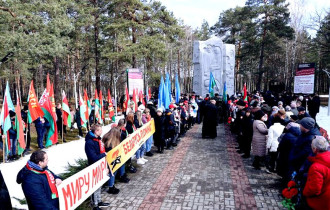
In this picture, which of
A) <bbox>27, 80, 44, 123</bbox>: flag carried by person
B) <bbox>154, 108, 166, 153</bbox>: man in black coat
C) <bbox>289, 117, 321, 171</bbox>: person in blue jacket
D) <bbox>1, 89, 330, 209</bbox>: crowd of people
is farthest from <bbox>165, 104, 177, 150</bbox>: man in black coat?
<bbox>289, 117, 321, 171</bbox>: person in blue jacket

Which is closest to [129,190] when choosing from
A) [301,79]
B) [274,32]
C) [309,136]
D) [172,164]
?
[172,164]

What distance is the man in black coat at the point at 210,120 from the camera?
1106 cm

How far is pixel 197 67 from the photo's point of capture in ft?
82.5

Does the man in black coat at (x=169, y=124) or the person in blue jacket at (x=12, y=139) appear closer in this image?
the person in blue jacket at (x=12, y=139)

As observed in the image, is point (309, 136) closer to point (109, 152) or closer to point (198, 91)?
point (109, 152)

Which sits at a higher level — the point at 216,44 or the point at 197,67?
the point at 216,44

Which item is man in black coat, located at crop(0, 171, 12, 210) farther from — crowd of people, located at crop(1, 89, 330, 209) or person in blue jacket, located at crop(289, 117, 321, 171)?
person in blue jacket, located at crop(289, 117, 321, 171)

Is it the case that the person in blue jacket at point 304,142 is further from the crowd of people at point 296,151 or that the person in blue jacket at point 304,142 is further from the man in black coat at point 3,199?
the man in black coat at point 3,199

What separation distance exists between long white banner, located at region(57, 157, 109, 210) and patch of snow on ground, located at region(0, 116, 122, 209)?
5.06 ft

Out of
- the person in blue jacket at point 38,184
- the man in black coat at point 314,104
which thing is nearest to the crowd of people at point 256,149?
the person in blue jacket at point 38,184

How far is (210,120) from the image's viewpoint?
11.1 meters

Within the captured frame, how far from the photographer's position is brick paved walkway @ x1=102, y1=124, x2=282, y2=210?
5105 mm

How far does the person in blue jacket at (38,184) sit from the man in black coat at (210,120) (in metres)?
8.44

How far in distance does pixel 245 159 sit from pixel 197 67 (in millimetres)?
17915
